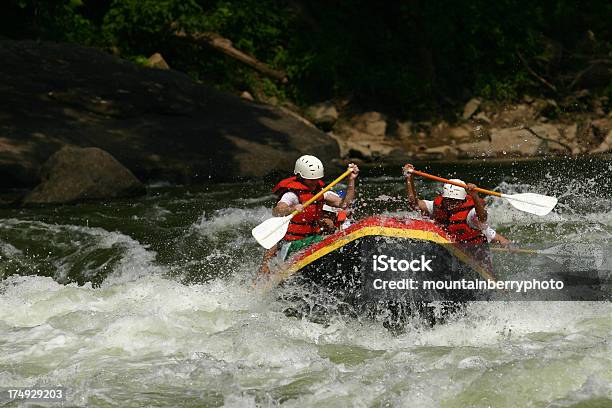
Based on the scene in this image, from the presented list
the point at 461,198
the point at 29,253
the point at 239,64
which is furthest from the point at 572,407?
the point at 239,64

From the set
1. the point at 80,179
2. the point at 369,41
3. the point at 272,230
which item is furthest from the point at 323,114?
the point at 272,230

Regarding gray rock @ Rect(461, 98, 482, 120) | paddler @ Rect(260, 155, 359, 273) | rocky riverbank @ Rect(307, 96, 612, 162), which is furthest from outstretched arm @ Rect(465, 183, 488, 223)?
gray rock @ Rect(461, 98, 482, 120)

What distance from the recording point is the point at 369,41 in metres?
21.0

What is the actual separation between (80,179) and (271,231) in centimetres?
562

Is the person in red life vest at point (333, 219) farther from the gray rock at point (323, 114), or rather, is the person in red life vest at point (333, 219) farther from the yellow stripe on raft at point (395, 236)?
the gray rock at point (323, 114)

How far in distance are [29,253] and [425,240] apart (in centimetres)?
458

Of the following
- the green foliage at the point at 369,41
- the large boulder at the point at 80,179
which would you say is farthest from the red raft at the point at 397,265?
the green foliage at the point at 369,41

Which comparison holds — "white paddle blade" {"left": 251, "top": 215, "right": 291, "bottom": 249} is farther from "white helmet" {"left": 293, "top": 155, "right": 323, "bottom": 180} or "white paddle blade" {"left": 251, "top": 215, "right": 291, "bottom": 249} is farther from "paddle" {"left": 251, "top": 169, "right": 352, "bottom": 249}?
"white helmet" {"left": 293, "top": 155, "right": 323, "bottom": 180}

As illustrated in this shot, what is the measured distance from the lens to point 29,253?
9.73m

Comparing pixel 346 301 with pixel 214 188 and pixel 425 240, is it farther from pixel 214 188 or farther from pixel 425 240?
pixel 214 188

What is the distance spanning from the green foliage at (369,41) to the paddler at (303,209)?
1187cm

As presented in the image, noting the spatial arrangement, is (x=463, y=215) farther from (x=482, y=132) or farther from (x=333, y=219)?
(x=482, y=132)

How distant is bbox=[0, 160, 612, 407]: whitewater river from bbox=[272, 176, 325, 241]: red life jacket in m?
0.61

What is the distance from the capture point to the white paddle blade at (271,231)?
7.42 meters
